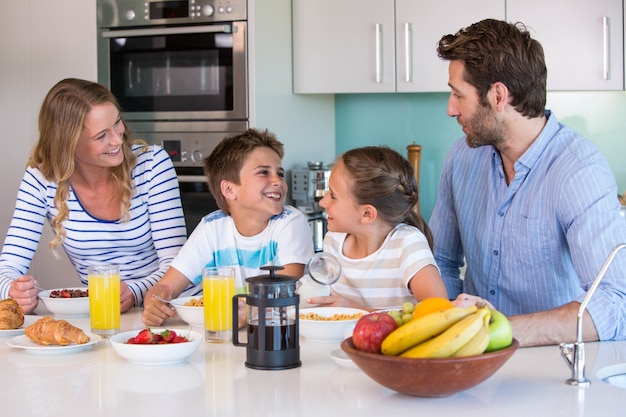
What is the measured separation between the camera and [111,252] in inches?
108

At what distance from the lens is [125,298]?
7.93 ft

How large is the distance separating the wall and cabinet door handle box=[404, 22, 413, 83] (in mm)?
400

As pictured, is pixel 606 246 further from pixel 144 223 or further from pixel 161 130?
pixel 161 130

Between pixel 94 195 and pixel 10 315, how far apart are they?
2.29 ft

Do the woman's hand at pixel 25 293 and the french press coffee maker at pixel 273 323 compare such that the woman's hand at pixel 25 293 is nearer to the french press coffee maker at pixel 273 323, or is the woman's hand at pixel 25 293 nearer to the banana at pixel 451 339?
the french press coffee maker at pixel 273 323

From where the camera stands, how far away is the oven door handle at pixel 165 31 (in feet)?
12.1

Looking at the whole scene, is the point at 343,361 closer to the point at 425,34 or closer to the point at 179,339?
the point at 179,339

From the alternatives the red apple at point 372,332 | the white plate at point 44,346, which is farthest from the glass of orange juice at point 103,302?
the red apple at point 372,332

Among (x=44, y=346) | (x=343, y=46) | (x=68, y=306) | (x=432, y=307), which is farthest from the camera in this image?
(x=343, y=46)

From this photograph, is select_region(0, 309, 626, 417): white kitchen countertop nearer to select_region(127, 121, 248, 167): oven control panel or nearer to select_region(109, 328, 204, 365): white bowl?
select_region(109, 328, 204, 365): white bowl

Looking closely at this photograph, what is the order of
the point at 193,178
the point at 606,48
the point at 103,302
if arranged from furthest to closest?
the point at 193,178 < the point at 606,48 < the point at 103,302

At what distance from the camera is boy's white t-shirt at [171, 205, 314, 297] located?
2551 millimetres

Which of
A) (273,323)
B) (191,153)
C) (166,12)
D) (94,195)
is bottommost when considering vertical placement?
(273,323)

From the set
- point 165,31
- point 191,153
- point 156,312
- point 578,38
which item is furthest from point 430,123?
point 156,312
